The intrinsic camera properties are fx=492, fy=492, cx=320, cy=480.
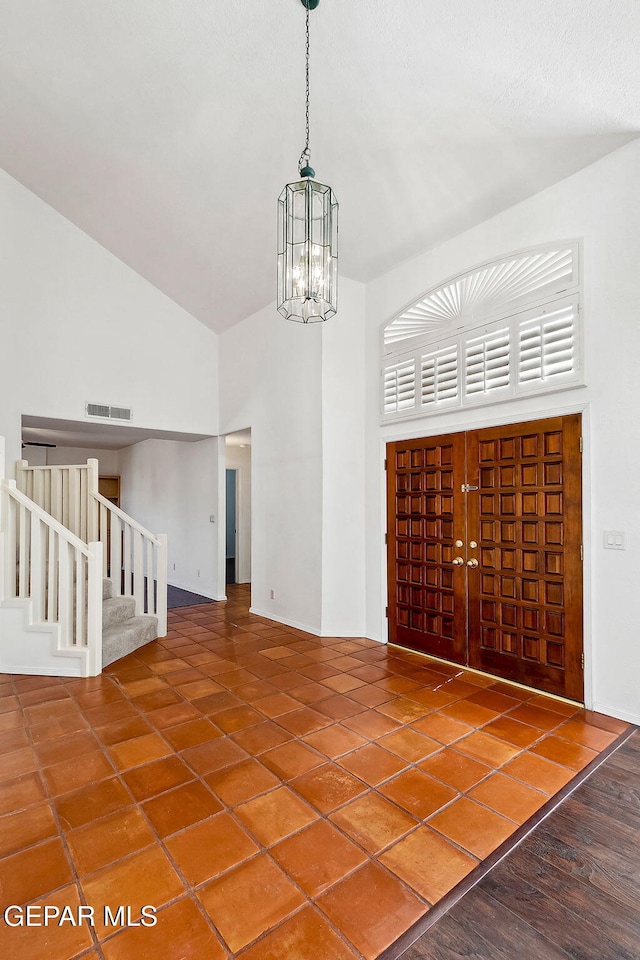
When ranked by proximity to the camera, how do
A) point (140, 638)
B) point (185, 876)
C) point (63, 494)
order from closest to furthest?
point (185, 876) → point (140, 638) → point (63, 494)

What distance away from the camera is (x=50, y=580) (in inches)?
164

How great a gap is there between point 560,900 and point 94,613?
3.68 metres

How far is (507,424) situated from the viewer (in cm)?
395

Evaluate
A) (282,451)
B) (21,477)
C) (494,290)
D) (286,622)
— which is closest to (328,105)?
(494,290)

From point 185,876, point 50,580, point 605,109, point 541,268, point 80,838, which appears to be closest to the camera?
point 185,876

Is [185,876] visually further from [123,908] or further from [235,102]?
[235,102]

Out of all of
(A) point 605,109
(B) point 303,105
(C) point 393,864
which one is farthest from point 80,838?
(A) point 605,109

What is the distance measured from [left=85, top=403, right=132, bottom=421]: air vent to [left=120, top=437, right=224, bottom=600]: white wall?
135 centimetres

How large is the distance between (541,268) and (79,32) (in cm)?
373

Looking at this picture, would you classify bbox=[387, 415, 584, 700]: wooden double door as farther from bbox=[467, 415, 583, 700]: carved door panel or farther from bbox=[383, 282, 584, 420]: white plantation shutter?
bbox=[383, 282, 584, 420]: white plantation shutter

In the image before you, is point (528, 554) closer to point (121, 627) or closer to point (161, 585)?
point (161, 585)

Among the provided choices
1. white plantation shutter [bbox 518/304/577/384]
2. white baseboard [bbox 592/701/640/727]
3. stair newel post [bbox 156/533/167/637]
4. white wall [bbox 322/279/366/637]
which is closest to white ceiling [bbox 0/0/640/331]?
white wall [bbox 322/279/366/637]

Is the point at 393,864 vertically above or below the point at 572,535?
→ below

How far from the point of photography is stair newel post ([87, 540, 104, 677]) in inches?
164
